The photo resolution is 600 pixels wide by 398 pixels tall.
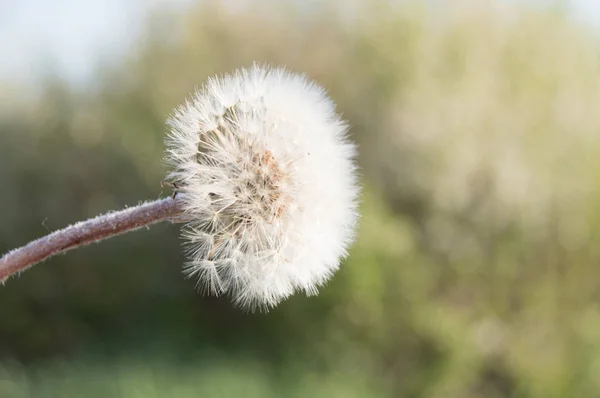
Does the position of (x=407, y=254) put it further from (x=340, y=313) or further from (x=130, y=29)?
(x=130, y=29)

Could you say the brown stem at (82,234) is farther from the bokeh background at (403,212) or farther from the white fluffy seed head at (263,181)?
the bokeh background at (403,212)

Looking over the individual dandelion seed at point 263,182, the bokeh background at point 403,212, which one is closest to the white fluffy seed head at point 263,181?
the individual dandelion seed at point 263,182

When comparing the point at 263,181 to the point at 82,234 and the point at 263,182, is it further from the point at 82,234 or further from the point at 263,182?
the point at 82,234

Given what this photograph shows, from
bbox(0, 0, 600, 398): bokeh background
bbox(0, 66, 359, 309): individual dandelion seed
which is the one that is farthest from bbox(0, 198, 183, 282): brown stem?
bbox(0, 0, 600, 398): bokeh background

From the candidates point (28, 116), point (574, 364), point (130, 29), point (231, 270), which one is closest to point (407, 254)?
point (574, 364)

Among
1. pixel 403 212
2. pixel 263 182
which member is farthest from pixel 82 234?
pixel 403 212

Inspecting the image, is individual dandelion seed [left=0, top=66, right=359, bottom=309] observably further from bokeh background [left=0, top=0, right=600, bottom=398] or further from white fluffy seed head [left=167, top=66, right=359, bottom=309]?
bokeh background [left=0, top=0, right=600, bottom=398]

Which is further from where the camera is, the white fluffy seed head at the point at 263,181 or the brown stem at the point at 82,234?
the white fluffy seed head at the point at 263,181

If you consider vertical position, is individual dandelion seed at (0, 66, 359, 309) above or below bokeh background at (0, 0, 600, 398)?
below

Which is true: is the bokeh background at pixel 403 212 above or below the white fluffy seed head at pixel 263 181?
above
